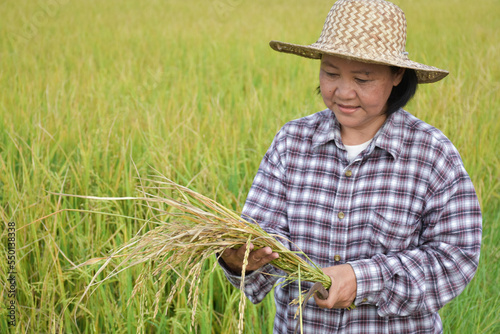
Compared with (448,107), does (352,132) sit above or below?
above

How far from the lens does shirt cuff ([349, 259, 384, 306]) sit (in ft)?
3.90

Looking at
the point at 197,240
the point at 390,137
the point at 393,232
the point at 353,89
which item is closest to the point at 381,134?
the point at 390,137

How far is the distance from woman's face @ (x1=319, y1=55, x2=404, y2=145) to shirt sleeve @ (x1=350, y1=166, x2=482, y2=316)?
22 centimetres

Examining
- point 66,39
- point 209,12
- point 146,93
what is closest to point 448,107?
point 146,93

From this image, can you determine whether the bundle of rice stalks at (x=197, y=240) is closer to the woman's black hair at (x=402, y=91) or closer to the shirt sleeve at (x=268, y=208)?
the shirt sleeve at (x=268, y=208)

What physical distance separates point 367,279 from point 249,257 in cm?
26

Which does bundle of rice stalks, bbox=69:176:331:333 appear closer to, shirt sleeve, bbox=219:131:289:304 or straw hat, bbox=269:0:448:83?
shirt sleeve, bbox=219:131:289:304

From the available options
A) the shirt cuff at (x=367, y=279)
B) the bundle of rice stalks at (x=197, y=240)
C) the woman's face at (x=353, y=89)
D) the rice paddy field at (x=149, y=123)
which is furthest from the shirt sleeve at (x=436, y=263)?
the rice paddy field at (x=149, y=123)

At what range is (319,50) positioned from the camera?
1.22 metres

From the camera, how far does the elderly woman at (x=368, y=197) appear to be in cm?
120

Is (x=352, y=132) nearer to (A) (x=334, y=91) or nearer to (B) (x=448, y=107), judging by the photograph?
(A) (x=334, y=91)

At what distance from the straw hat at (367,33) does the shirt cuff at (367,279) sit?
44 centimetres

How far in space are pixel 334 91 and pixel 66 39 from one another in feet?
16.1

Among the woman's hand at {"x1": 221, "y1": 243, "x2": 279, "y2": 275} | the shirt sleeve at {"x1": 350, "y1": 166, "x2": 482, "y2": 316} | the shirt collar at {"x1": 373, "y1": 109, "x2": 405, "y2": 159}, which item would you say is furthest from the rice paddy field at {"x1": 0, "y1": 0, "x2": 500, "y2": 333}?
the shirt collar at {"x1": 373, "y1": 109, "x2": 405, "y2": 159}
